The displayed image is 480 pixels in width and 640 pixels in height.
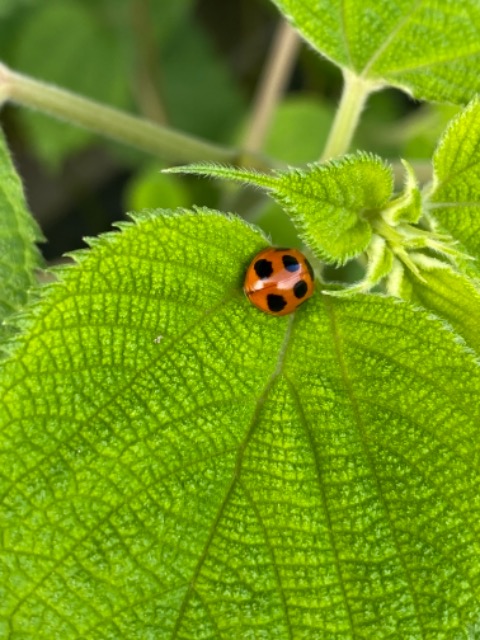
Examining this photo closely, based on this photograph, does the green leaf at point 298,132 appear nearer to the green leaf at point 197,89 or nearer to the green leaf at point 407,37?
the green leaf at point 197,89

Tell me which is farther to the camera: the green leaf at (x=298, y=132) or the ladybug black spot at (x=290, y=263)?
the green leaf at (x=298, y=132)

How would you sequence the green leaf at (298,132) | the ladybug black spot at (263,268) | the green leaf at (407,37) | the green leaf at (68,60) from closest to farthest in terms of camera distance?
the ladybug black spot at (263,268) < the green leaf at (407,37) < the green leaf at (298,132) < the green leaf at (68,60)

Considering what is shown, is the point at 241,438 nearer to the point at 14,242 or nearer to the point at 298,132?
the point at 14,242

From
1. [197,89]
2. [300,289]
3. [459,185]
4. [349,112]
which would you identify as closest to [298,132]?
[197,89]

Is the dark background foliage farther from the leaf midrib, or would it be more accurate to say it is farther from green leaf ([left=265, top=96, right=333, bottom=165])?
the leaf midrib

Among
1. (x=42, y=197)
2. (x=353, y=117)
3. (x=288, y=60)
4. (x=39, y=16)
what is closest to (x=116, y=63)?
(x=39, y=16)

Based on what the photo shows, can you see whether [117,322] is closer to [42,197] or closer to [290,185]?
[290,185]

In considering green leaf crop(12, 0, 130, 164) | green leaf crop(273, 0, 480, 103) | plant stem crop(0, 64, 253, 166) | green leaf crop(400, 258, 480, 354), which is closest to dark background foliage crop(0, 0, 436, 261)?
green leaf crop(12, 0, 130, 164)

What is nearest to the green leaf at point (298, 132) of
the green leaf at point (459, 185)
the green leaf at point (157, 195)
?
the green leaf at point (157, 195)
